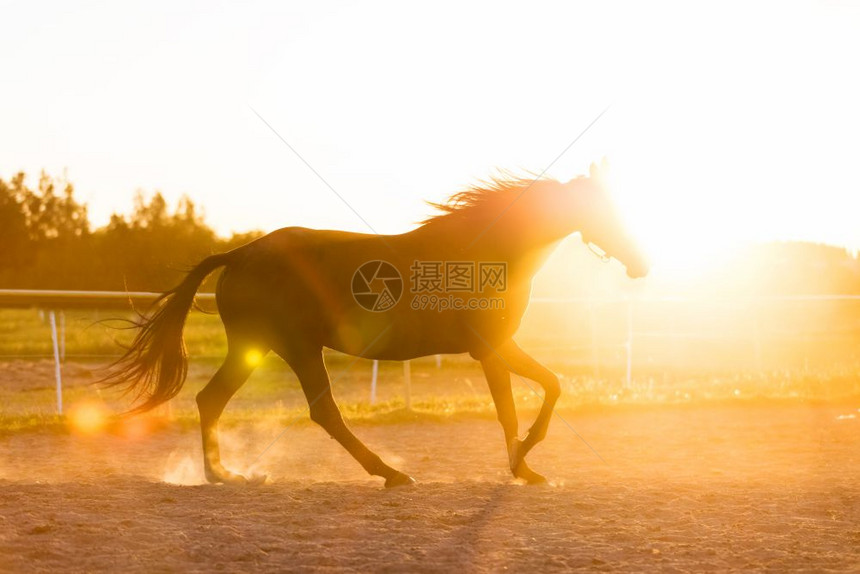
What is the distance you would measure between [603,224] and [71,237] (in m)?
37.3

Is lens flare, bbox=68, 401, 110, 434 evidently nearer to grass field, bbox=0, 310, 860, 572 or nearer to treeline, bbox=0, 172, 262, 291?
grass field, bbox=0, 310, 860, 572

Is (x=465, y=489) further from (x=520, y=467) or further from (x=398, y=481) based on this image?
(x=520, y=467)

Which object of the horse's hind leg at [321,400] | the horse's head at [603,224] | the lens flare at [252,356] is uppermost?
the horse's head at [603,224]

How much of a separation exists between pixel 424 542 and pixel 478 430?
484 cm

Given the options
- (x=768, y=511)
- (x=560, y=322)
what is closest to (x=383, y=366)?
(x=560, y=322)

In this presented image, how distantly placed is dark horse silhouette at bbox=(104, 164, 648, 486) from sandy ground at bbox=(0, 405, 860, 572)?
0.54 metres

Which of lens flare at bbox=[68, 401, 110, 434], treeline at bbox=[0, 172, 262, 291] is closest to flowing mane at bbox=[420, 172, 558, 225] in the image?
lens flare at bbox=[68, 401, 110, 434]

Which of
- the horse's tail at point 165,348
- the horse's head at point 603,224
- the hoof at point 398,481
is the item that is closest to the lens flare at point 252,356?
the horse's tail at point 165,348

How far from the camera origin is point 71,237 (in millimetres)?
38875

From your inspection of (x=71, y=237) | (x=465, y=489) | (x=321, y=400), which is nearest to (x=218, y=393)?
(x=321, y=400)

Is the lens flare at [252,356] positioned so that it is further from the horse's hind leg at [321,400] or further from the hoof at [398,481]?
the hoof at [398,481]

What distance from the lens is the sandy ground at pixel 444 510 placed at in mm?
3562

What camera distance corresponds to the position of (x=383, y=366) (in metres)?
19.3

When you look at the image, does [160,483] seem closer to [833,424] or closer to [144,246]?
[833,424]
